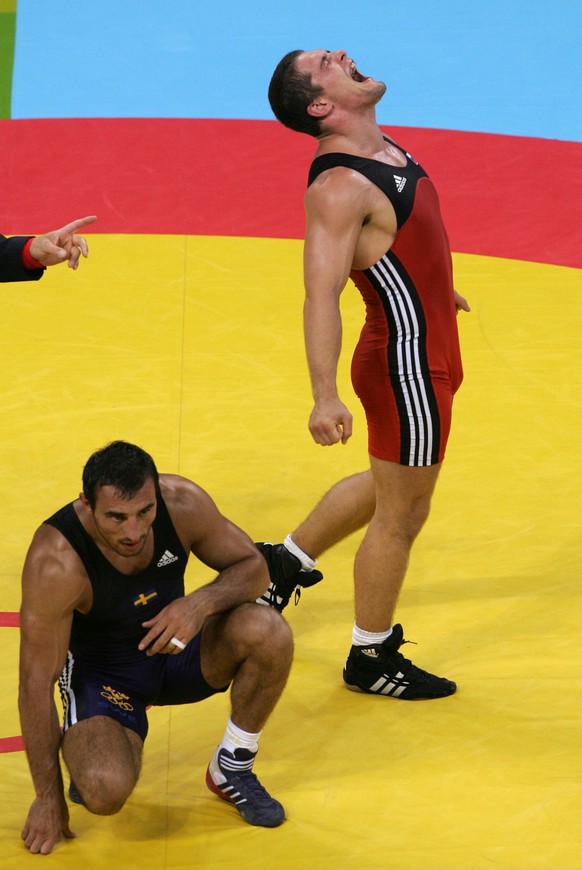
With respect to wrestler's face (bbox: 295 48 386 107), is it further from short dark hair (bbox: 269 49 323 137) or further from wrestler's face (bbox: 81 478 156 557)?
wrestler's face (bbox: 81 478 156 557)

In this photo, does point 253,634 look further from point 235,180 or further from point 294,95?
point 235,180

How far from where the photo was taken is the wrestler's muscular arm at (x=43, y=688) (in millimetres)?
3936

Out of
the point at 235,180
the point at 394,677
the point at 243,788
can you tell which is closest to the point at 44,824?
the point at 243,788

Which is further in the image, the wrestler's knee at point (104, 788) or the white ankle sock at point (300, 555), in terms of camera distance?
the white ankle sock at point (300, 555)

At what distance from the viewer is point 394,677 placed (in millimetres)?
4820

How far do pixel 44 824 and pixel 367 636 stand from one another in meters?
1.36

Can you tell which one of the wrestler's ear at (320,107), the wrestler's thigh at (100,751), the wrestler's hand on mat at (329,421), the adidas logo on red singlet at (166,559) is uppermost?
the wrestler's ear at (320,107)

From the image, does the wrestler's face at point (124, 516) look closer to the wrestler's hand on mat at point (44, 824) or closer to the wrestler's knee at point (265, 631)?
the wrestler's knee at point (265, 631)

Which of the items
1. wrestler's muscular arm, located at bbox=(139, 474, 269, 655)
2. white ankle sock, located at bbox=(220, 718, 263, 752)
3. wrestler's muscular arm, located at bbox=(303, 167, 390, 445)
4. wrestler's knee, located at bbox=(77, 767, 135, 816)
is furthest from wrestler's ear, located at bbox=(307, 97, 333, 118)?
wrestler's knee, located at bbox=(77, 767, 135, 816)

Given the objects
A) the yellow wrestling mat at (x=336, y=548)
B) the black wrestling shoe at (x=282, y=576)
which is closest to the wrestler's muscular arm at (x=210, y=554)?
the yellow wrestling mat at (x=336, y=548)

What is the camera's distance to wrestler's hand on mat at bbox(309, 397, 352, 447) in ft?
14.5

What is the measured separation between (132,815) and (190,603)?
0.64m

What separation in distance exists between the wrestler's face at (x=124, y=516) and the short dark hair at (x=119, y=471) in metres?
0.01

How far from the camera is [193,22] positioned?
40.3 feet
